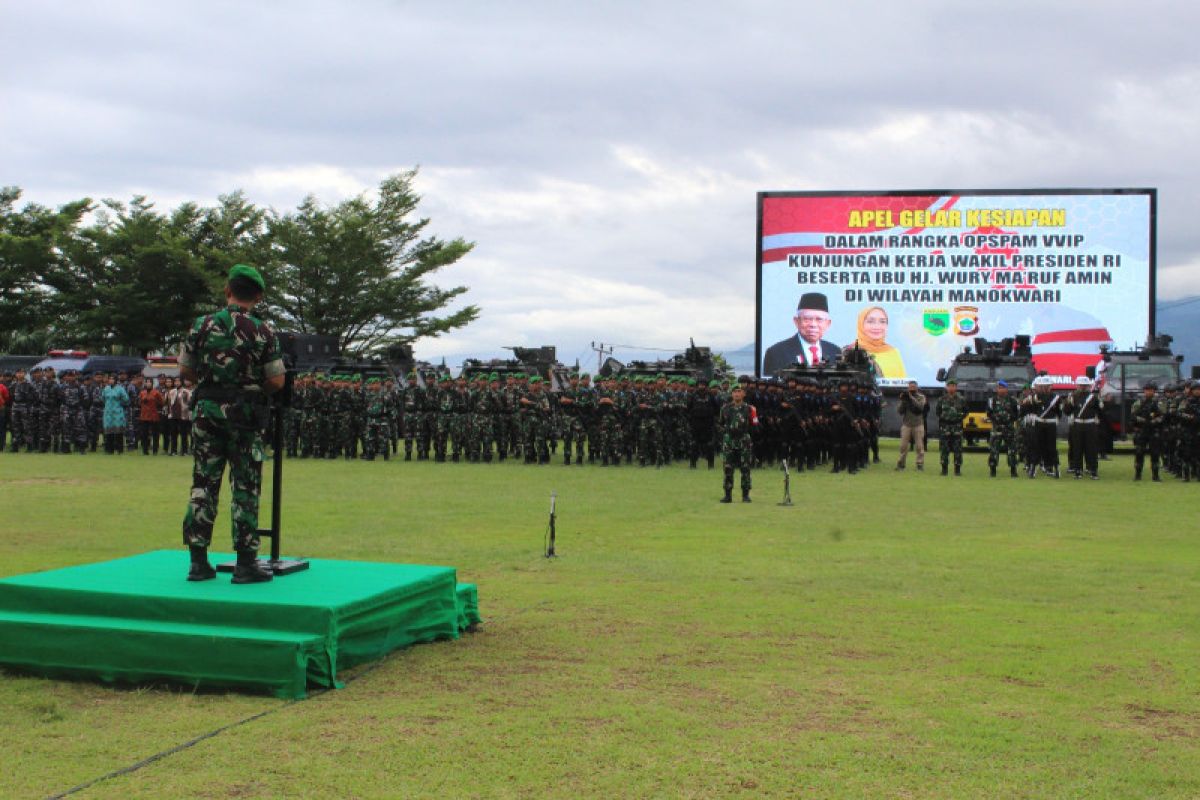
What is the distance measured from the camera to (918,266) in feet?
96.2

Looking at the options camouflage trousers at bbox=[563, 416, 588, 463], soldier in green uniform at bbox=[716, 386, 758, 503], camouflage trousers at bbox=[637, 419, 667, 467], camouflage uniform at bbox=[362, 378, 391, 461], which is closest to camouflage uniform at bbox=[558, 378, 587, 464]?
camouflage trousers at bbox=[563, 416, 588, 463]

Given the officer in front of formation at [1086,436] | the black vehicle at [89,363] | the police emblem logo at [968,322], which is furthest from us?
the black vehicle at [89,363]

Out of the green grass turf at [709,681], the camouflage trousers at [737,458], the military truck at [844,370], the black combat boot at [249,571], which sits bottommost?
the green grass turf at [709,681]

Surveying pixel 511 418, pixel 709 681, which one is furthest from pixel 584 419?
pixel 709 681

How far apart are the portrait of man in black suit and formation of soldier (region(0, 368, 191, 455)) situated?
46.0 ft

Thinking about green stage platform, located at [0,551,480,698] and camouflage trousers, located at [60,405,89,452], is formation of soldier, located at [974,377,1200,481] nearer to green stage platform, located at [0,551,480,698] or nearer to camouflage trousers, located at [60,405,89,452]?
green stage platform, located at [0,551,480,698]

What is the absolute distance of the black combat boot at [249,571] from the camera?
6688 millimetres

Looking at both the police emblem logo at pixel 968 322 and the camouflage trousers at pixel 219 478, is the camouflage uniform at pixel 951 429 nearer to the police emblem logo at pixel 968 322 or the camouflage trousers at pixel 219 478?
the police emblem logo at pixel 968 322

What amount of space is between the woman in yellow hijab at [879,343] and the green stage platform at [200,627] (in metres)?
23.8

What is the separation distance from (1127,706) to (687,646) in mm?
2347

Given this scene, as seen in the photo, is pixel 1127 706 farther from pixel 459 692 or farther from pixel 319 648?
pixel 319 648

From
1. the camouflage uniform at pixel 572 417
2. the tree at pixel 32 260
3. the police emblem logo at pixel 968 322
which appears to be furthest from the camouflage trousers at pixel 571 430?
the tree at pixel 32 260

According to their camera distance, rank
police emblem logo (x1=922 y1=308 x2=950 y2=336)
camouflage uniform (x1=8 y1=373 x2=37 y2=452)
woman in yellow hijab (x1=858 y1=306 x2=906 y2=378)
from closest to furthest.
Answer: camouflage uniform (x1=8 y1=373 x2=37 y2=452), police emblem logo (x1=922 y1=308 x2=950 y2=336), woman in yellow hijab (x1=858 y1=306 x2=906 y2=378)

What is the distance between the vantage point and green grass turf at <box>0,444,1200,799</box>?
187 inches
